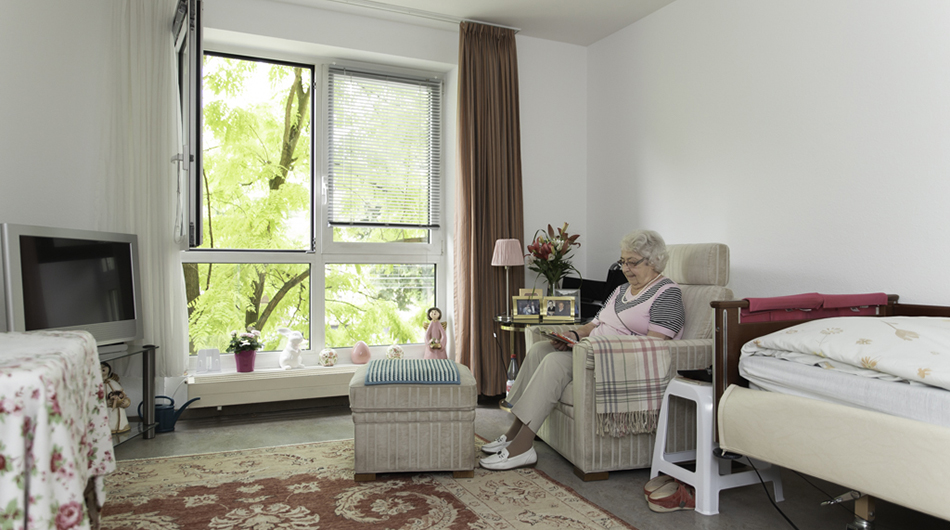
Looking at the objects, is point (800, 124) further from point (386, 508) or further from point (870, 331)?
point (386, 508)

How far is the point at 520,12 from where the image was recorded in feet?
12.6

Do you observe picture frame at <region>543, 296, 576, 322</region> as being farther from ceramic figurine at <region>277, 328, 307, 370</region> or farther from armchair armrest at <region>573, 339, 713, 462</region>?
ceramic figurine at <region>277, 328, 307, 370</region>

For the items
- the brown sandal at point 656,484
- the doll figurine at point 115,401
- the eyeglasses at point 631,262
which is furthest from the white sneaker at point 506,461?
the doll figurine at point 115,401

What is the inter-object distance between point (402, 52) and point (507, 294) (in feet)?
5.82

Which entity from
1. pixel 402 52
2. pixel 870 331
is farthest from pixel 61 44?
pixel 870 331

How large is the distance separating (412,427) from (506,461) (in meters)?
0.47

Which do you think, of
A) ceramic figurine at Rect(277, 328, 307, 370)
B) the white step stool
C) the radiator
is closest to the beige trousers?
the white step stool

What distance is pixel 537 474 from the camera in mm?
2570

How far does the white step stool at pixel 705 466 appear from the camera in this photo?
2.15 metres

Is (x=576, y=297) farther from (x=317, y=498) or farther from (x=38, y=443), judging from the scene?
(x=38, y=443)

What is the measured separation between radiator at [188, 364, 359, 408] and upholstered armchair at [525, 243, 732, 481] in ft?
4.79

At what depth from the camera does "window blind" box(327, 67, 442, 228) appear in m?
4.02

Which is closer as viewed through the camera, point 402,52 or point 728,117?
point 728,117

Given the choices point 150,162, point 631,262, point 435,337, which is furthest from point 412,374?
point 150,162
